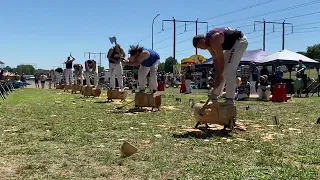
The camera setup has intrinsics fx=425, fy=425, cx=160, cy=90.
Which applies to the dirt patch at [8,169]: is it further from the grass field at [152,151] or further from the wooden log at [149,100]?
the wooden log at [149,100]

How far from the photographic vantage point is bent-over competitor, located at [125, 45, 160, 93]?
10812mm

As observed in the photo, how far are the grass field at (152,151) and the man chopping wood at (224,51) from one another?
2.64 ft

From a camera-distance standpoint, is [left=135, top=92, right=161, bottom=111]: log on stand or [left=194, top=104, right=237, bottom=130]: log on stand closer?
[left=194, top=104, right=237, bottom=130]: log on stand

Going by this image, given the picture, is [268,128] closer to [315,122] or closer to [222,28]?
[315,122]

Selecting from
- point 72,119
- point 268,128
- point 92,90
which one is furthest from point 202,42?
point 92,90

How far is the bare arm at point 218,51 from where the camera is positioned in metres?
6.92

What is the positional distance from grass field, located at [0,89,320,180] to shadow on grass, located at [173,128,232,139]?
0.02 m

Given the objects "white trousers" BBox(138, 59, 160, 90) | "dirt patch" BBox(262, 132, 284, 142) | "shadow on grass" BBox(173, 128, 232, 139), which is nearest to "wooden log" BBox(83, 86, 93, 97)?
"white trousers" BBox(138, 59, 160, 90)

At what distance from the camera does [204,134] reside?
6.74m

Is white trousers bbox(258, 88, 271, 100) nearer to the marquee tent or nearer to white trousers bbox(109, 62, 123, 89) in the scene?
white trousers bbox(109, 62, 123, 89)

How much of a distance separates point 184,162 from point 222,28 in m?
3.32

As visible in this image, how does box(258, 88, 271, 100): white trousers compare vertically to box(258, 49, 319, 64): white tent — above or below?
below

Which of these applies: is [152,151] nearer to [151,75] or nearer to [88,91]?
[151,75]

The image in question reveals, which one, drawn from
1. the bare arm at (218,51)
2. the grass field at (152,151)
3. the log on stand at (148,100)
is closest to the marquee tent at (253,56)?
the log on stand at (148,100)
